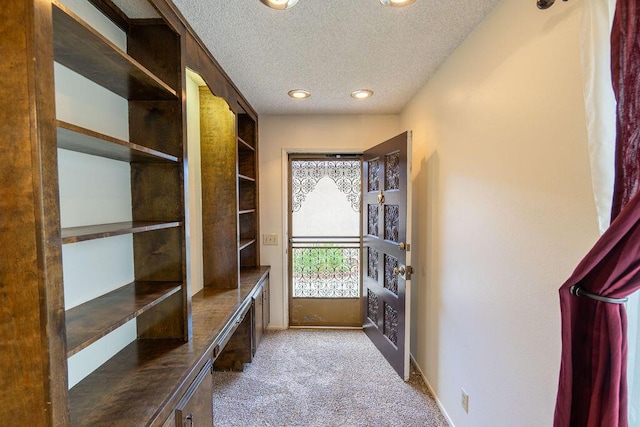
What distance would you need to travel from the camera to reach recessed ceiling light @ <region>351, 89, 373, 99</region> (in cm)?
260

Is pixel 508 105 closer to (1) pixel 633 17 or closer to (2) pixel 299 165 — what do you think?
(1) pixel 633 17

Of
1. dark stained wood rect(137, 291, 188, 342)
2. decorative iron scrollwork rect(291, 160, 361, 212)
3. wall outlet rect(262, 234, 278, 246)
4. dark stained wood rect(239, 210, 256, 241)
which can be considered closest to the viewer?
dark stained wood rect(137, 291, 188, 342)

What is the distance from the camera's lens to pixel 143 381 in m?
1.21

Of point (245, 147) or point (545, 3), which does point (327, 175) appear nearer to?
point (245, 147)

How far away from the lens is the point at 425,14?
153 cm

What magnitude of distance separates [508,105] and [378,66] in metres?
1.00

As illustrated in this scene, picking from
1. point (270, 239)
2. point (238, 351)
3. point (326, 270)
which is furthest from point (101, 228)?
point (326, 270)

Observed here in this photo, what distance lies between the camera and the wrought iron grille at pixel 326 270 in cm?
359

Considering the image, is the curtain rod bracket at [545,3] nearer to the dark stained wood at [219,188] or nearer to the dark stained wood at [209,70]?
the dark stained wood at [209,70]

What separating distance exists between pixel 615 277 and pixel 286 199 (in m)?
2.86

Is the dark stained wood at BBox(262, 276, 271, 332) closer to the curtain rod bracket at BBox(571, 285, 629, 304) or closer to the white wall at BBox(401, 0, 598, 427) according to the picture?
the white wall at BBox(401, 0, 598, 427)

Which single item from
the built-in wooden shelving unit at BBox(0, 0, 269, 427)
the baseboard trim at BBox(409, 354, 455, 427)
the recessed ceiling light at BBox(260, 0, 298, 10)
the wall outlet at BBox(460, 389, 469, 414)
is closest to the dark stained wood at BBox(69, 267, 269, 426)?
the built-in wooden shelving unit at BBox(0, 0, 269, 427)

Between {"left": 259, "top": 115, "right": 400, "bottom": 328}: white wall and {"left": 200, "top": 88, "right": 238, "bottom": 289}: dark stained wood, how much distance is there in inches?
33.7

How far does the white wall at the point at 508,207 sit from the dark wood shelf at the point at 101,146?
5.07ft
